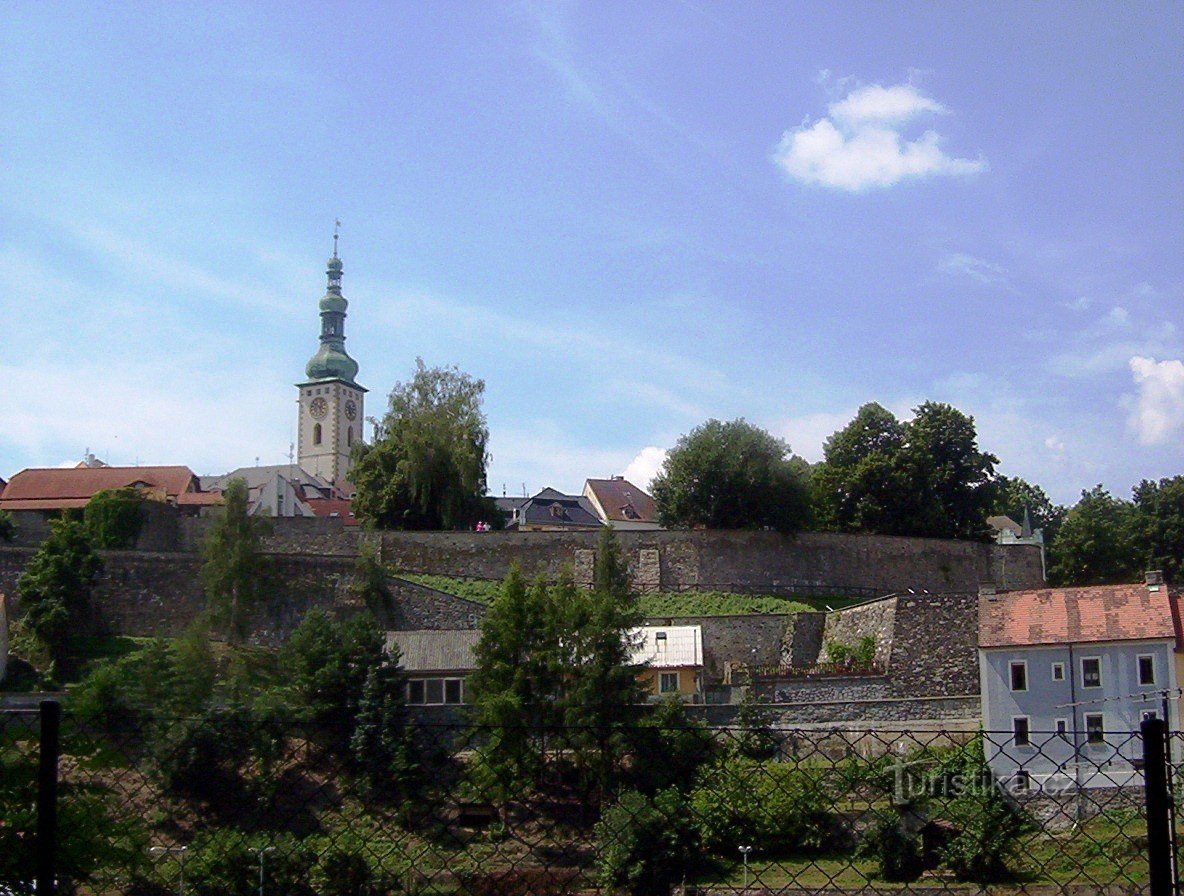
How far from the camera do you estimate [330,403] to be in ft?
285

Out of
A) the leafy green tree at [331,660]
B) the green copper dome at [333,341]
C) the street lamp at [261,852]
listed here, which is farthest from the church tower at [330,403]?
the street lamp at [261,852]

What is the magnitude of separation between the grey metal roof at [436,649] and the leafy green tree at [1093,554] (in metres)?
21.3

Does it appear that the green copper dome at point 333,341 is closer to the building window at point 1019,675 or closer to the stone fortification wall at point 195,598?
the stone fortification wall at point 195,598

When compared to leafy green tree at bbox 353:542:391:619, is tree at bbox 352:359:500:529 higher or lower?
higher

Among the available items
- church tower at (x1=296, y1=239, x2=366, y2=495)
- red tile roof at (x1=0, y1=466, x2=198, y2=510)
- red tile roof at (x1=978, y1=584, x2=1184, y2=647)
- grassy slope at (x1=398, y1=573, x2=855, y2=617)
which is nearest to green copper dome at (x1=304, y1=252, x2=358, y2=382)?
church tower at (x1=296, y1=239, x2=366, y2=495)

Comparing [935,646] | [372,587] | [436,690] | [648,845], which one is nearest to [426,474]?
[372,587]

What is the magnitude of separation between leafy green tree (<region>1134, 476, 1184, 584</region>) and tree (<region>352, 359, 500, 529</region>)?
22615 mm

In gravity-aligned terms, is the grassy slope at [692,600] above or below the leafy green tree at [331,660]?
above

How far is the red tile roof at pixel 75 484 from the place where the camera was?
149 feet

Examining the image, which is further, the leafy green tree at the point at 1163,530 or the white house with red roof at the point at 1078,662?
the leafy green tree at the point at 1163,530

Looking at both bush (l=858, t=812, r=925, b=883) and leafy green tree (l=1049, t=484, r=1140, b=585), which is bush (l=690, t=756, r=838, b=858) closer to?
bush (l=858, t=812, r=925, b=883)

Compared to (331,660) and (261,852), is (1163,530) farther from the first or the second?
(261,852)

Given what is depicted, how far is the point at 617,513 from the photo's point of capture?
6131 centimetres

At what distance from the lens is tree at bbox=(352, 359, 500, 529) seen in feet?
143
